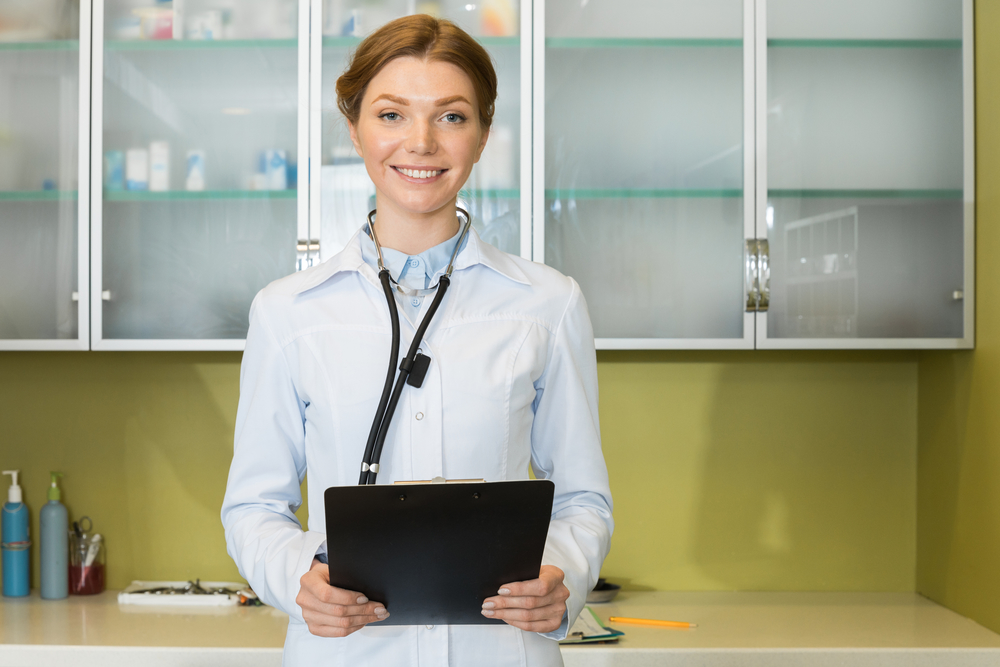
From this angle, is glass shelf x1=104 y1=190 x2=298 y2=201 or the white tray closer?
glass shelf x1=104 y1=190 x2=298 y2=201

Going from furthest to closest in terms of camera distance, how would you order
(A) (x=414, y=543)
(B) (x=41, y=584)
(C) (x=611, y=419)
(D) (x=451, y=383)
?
(C) (x=611, y=419)
(B) (x=41, y=584)
(D) (x=451, y=383)
(A) (x=414, y=543)

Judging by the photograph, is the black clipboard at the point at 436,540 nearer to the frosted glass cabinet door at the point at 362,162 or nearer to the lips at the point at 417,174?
the lips at the point at 417,174

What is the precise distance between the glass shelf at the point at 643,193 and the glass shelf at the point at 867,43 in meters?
0.38

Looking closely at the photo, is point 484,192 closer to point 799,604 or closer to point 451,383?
point 451,383

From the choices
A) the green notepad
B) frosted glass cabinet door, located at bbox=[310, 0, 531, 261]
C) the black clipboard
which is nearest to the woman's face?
the black clipboard

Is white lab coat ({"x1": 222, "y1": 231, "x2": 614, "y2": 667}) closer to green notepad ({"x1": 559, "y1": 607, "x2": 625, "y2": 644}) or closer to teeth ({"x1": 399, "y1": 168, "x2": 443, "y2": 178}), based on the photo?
teeth ({"x1": 399, "y1": 168, "x2": 443, "y2": 178})

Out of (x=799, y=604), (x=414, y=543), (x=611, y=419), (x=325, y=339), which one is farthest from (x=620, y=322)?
(x=414, y=543)

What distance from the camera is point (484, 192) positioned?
201cm

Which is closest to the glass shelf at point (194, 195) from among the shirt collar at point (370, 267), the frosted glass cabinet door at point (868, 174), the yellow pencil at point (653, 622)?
the shirt collar at point (370, 267)

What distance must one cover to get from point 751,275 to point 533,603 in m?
1.29

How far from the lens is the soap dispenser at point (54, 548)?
86.0 inches

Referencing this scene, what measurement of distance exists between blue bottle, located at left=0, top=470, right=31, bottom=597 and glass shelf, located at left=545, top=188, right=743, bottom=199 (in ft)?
5.34

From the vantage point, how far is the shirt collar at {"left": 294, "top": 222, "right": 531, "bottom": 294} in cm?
110

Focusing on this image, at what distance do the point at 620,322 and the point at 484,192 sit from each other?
46 cm
